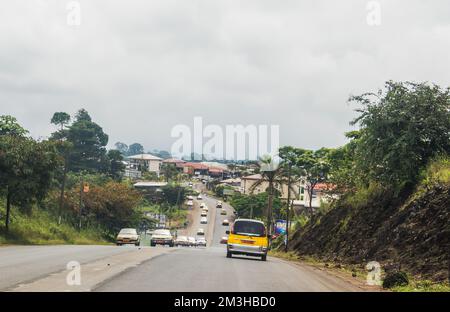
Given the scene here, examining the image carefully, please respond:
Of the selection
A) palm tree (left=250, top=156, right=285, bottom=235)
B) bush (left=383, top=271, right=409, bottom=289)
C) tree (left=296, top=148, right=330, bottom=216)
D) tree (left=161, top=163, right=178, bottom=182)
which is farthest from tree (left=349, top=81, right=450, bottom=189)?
tree (left=161, top=163, right=178, bottom=182)

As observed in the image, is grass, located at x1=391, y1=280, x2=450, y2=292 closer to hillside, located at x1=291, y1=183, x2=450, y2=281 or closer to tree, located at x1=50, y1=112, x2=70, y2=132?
hillside, located at x1=291, y1=183, x2=450, y2=281

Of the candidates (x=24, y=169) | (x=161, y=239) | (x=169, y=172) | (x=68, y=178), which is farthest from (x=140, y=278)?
(x=169, y=172)

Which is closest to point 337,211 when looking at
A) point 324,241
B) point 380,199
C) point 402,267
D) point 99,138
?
point 324,241

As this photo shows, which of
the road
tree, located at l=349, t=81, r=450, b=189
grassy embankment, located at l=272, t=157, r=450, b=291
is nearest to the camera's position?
the road

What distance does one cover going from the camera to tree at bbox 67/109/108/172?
128 m

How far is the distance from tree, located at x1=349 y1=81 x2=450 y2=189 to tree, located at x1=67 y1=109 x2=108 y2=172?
9949 cm

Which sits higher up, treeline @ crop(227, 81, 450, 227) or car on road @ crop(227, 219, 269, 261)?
treeline @ crop(227, 81, 450, 227)

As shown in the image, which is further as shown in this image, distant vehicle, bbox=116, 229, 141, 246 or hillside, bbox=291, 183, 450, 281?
distant vehicle, bbox=116, 229, 141, 246

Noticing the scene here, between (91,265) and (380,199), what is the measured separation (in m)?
18.4

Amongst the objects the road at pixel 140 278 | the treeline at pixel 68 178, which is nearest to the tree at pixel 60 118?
the treeline at pixel 68 178

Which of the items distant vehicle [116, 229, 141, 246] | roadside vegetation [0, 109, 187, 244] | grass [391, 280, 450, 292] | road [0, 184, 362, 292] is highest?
roadside vegetation [0, 109, 187, 244]

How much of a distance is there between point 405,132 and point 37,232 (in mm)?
30313

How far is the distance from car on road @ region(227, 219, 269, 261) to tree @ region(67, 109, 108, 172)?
9892 centimetres

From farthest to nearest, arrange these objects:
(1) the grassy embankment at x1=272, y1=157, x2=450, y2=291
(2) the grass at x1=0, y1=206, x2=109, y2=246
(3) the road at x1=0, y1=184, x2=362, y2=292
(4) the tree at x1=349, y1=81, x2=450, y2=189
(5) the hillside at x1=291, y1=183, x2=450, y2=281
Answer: (2) the grass at x1=0, y1=206, x2=109, y2=246
(4) the tree at x1=349, y1=81, x2=450, y2=189
(5) the hillside at x1=291, y1=183, x2=450, y2=281
(1) the grassy embankment at x1=272, y1=157, x2=450, y2=291
(3) the road at x1=0, y1=184, x2=362, y2=292
